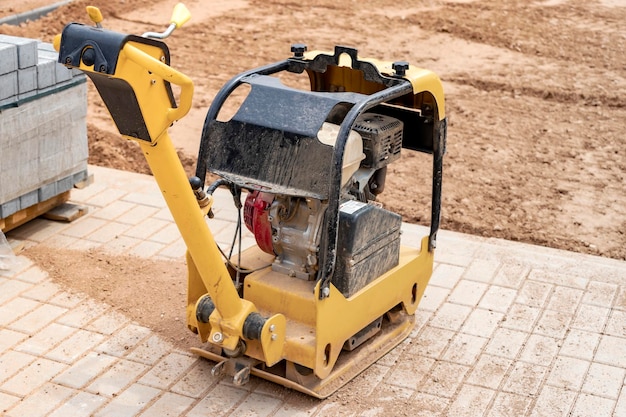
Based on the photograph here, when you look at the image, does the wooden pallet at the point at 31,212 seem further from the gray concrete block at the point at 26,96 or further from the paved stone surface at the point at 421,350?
A: the gray concrete block at the point at 26,96

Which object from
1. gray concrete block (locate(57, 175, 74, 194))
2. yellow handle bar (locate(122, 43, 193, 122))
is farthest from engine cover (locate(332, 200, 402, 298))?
gray concrete block (locate(57, 175, 74, 194))

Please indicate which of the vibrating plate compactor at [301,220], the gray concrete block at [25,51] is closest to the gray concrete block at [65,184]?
the gray concrete block at [25,51]

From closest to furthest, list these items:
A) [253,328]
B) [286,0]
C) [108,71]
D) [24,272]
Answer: [108,71] < [253,328] < [24,272] < [286,0]

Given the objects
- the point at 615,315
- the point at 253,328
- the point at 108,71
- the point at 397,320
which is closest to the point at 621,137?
the point at 615,315

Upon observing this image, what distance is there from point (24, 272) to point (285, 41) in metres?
6.63

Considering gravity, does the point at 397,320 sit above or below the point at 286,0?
below

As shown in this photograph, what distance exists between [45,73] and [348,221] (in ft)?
9.69

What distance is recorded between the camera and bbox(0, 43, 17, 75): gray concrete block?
664 centimetres

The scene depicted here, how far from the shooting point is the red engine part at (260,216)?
18.2ft

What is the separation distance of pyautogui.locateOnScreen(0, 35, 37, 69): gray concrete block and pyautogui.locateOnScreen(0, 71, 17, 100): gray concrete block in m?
0.10

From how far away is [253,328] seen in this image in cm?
517

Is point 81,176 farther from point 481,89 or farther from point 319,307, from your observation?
point 481,89

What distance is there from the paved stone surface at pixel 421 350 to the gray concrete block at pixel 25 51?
131cm

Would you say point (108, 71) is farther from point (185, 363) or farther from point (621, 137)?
point (621, 137)
